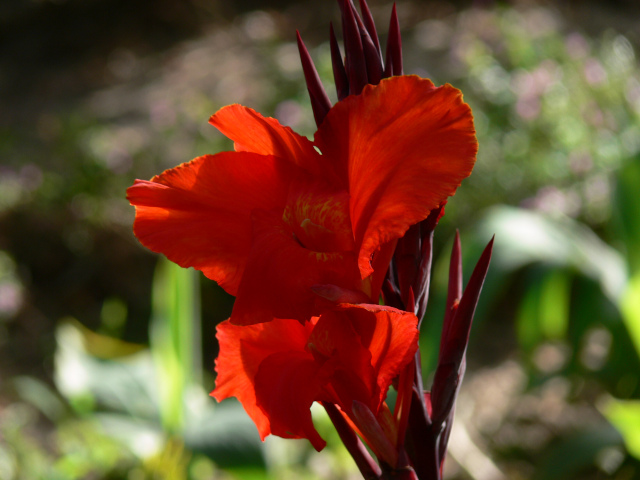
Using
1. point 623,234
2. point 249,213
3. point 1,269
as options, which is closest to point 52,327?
point 1,269

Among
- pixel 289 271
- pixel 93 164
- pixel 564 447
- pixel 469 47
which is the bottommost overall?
pixel 564 447

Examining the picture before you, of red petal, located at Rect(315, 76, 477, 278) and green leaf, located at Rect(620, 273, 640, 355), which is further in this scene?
green leaf, located at Rect(620, 273, 640, 355)

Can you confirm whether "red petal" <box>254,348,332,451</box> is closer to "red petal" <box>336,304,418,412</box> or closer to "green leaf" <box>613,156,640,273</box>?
"red petal" <box>336,304,418,412</box>

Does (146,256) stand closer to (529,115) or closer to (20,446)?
(20,446)

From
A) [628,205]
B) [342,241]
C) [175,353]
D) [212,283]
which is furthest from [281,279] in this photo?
[212,283]

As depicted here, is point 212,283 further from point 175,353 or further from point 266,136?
point 266,136

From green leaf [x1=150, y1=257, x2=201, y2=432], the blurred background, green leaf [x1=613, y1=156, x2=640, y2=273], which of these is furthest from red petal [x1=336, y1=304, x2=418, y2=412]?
green leaf [x1=613, y1=156, x2=640, y2=273]
